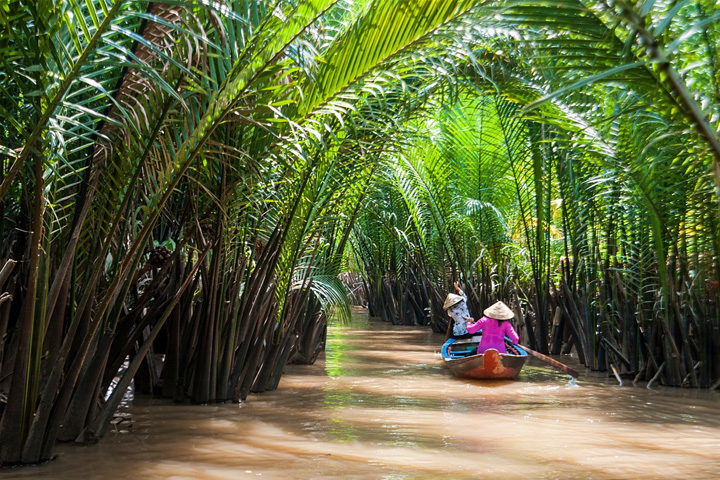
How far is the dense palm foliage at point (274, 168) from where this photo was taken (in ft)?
9.34

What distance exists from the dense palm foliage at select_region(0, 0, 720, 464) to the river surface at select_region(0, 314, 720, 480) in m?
0.33

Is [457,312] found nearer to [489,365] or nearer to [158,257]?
[489,365]

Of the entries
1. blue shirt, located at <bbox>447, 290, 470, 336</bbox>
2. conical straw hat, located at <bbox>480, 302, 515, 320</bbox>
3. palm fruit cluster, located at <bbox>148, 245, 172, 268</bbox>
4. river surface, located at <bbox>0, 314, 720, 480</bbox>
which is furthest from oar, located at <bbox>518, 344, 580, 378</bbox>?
palm fruit cluster, located at <bbox>148, 245, 172, 268</bbox>

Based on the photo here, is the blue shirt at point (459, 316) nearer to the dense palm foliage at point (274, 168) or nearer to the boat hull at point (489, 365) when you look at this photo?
the dense palm foliage at point (274, 168)

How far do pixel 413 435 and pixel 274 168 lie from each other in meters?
2.14

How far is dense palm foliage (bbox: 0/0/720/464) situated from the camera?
112 inches

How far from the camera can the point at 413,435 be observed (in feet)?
17.1

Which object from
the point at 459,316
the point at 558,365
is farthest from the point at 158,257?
the point at 459,316

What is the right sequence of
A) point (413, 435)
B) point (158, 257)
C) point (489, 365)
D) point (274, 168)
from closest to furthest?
point (158, 257) → point (413, 435) → point (274, 168) → point (489, 365)

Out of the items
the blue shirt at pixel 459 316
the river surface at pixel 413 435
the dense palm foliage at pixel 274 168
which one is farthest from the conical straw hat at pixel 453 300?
the river surface at pixel 413 435

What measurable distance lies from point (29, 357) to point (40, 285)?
0.34 m

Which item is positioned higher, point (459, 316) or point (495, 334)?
point (459, 316)

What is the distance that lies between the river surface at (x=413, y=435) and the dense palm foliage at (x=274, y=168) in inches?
13.0

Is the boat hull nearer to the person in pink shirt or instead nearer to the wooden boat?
the wooden boat
